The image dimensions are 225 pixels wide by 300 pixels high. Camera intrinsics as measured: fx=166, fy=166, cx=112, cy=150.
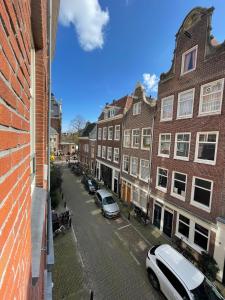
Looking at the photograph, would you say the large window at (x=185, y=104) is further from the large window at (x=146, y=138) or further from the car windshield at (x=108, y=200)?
the car windshield at (x=108, y=200)

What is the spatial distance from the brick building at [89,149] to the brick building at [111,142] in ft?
11.3

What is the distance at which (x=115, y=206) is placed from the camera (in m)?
13.8

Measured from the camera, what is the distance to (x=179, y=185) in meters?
10.3

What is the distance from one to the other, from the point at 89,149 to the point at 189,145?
22.1 meters

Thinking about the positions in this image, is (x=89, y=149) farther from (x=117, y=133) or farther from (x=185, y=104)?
(x=185, y=104)

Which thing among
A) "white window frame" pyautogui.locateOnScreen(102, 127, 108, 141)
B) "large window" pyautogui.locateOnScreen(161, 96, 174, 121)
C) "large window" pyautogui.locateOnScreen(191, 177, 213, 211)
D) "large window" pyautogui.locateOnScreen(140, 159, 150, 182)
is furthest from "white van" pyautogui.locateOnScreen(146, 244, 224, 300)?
"white window frame" pyautogui.locateOnScreen(102, 127, 108, 141)

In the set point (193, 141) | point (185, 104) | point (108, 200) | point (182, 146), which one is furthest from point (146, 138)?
point (108, 200)

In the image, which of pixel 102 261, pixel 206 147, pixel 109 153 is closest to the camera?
pixel 206 147

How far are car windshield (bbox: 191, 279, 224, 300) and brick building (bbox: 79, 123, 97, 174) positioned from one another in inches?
887

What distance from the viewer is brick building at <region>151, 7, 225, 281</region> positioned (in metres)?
8.06

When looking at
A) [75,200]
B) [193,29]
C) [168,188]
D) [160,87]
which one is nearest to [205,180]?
[168,188]

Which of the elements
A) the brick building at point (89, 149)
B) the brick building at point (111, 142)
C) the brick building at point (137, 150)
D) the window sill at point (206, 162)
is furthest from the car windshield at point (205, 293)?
the brick building at point (89, 149)

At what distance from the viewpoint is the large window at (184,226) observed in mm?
9742

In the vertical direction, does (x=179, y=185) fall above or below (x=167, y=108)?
below
